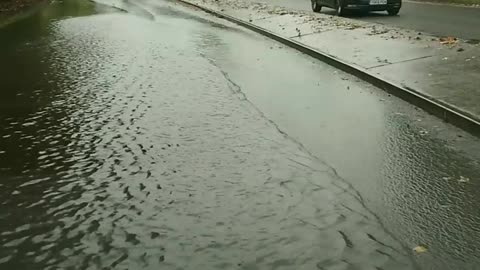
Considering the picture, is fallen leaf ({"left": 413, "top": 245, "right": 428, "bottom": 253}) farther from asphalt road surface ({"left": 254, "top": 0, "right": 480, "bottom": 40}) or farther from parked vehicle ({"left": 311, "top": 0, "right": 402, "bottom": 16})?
parked vehicle ({"left": 311, "top": 0, "right": 402, "bottom": 16})

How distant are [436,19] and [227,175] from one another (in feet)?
47.7

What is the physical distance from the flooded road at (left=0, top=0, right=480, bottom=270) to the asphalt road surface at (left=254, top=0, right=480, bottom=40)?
17.9ft

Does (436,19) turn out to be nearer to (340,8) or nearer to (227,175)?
(340,8)

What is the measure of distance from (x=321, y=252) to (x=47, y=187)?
2.77 metres

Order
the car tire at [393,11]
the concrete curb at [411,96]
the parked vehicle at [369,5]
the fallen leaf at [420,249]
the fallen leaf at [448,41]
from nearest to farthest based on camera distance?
the fallen leaf at [420,249] → the concrete curb at [411,96] → the fallen leaf at [448,41] → the parked vehicle at [369,5] → the car tire at [393,11]

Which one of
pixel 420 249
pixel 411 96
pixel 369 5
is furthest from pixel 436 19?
pixel 420 249

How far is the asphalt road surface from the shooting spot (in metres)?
14.6

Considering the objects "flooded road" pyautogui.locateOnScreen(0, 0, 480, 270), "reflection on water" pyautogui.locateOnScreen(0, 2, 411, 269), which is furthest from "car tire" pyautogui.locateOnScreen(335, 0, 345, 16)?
"reflection on water" pyautogui.locateOnScreen(0, 2, 411, 269)

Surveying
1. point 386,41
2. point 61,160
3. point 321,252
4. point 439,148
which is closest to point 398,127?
point 439,148

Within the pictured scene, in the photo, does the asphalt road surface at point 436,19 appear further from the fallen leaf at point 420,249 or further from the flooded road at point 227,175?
the fallen leaf at point 420,249

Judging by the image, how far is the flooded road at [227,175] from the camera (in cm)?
418

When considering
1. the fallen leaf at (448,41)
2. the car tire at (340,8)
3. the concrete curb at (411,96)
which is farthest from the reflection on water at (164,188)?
the car tire at (340,8)

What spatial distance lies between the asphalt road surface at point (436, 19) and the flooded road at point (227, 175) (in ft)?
17.9

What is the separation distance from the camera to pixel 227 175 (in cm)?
559
